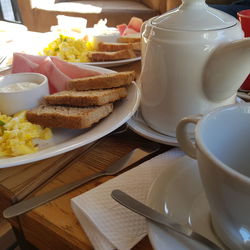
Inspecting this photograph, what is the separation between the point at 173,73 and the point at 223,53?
8cm

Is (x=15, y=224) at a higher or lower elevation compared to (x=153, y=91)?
lower

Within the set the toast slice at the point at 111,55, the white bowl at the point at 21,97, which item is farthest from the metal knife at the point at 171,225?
the toast slice at the point at 111,55

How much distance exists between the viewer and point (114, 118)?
0.53m

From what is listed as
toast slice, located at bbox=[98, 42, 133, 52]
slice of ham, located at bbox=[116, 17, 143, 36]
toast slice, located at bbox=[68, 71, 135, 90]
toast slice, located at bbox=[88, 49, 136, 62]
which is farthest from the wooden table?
slice of ham, located at bbox=[116, 17, 143, 36]

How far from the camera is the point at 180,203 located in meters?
0.34

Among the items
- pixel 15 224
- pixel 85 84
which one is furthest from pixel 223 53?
pixel 15 224

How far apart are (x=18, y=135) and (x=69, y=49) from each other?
1.64ft

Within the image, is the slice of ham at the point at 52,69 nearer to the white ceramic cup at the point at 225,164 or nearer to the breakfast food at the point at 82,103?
the breakfast food at the point at 82,103

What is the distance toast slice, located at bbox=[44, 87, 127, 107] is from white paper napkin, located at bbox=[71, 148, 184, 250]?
17 cm

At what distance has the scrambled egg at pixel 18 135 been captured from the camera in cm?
46

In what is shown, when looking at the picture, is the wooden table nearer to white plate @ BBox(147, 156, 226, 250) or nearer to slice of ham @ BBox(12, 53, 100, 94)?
white plate @ BBox(147, 156, 226, 250)

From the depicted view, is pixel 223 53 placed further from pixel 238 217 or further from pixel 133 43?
pixel 133 43

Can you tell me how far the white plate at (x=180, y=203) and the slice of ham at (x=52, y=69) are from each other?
0.38m

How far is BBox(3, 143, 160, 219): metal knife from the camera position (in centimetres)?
40
